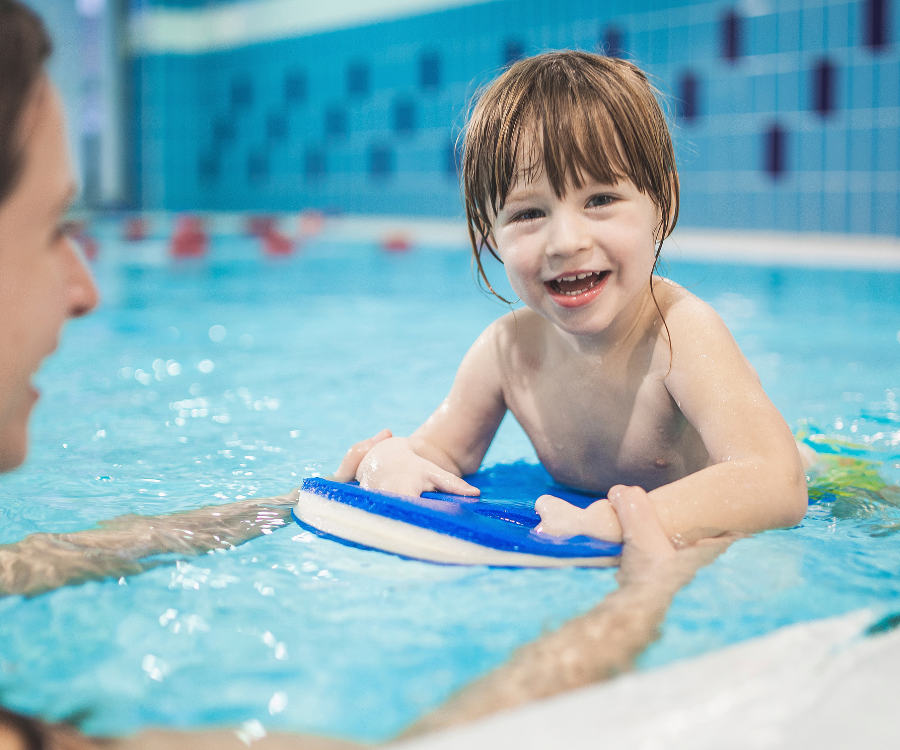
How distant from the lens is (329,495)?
A: 5.54 feet

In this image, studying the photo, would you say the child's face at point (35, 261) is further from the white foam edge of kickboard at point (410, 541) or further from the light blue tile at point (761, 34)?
the light blue tile at point (761, 34)

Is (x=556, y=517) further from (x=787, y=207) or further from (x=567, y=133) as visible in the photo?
(x=787, y=207)

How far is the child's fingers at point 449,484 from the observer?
1.80 metres

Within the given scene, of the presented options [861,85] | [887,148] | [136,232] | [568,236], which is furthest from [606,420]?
[136,232]

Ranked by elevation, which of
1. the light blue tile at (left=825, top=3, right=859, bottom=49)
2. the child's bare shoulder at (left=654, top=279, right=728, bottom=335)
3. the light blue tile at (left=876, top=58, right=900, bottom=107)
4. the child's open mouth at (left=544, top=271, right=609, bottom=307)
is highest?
the light blue tile at (left=825, top=3, right=859, bottom=49)

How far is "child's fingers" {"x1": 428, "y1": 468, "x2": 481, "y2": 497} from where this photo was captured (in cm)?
180

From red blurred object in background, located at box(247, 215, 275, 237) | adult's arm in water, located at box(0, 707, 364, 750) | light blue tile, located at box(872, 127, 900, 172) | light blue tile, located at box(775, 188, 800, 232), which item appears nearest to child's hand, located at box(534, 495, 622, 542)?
adult's arm in water, located at box(0, 707, 364, 750)

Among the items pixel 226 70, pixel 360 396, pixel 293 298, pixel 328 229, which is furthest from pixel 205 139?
pixel 360 396

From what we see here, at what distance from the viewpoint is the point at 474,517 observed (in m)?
1.57

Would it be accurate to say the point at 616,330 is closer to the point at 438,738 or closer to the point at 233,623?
the point at 233,623

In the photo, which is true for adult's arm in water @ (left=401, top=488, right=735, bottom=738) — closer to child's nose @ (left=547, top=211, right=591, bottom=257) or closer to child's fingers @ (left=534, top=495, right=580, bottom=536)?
child's fingers @ (left=534, top=495, right=580, bottom=536)

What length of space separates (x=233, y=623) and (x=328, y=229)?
10843 mm

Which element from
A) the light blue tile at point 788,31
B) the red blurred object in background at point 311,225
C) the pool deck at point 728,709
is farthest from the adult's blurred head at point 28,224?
the red blurred object in background at point 311,225

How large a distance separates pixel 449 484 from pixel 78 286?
2.93ft
